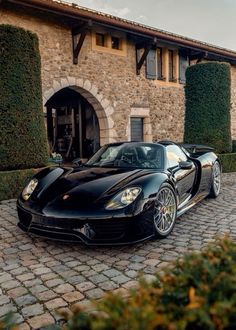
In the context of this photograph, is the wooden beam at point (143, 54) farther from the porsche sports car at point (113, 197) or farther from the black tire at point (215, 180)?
the porsche sports car at point (113, 197)

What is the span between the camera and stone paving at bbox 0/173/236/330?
2.30 m

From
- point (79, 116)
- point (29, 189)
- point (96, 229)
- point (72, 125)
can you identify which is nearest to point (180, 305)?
point (96, 229)

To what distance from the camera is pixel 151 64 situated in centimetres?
1249

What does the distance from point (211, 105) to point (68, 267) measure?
29.7 ft

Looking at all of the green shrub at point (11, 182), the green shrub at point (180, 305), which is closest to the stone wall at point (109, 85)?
the green shrub at point (11, 182)

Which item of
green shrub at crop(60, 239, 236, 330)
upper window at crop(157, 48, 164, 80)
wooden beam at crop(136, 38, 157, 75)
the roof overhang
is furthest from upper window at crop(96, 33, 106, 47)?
green shrub at crop(60, 239, 236, 330)

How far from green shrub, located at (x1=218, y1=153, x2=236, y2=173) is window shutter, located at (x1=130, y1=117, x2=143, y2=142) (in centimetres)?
363

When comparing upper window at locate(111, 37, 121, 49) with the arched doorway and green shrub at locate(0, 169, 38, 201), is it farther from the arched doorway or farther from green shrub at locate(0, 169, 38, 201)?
green shrub at locate(0, 169, 38, 201)

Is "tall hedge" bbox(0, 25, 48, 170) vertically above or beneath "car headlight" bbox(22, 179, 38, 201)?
above

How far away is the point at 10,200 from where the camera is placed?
19.8 feet

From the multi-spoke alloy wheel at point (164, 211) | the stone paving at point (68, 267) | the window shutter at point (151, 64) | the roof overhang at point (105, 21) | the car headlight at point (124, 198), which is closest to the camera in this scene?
the stone paving at point (68, 267)

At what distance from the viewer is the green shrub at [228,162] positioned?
9867 millimetres

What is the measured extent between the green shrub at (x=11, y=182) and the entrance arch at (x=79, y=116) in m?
3.83

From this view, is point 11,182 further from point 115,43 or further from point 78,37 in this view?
point 115,43
